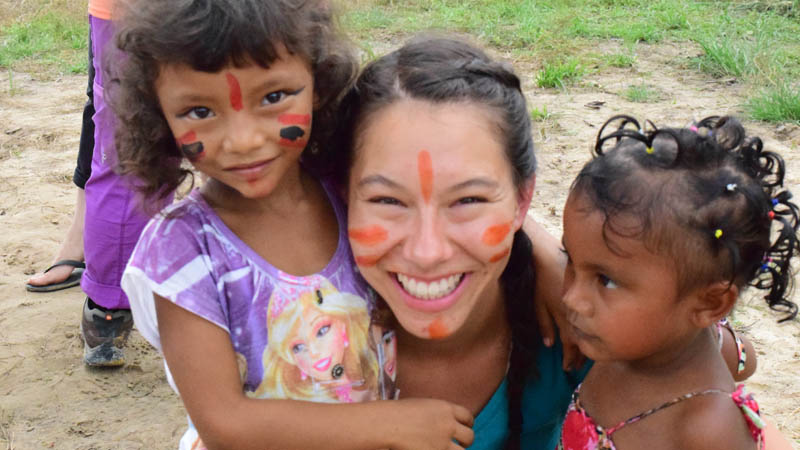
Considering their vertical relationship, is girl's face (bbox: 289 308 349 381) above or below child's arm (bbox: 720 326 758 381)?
above

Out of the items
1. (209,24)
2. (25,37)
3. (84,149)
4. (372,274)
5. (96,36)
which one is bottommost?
(25,37)

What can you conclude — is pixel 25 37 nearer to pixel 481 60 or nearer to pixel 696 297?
pixel 481 60

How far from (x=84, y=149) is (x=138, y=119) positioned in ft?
5.29

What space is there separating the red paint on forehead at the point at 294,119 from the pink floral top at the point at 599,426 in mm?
993

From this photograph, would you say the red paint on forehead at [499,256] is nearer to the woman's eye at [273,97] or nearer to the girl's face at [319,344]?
the girl's face at [319,344]

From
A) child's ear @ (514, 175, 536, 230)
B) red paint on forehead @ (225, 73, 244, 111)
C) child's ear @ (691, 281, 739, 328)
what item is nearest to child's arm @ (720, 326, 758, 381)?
child's ear @ (691, 281, 739, 328)

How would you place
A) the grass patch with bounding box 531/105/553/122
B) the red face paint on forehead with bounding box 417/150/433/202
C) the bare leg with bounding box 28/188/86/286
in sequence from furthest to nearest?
the grass patch with bounding box 531/105/553/122 < the bare leg with bounding box 28/188/86/286 < the red face paint on forehead with bounding box 417/150/433/202

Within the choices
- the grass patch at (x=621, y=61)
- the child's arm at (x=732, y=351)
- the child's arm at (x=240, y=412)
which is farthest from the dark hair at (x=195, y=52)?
the grass patch at (x=621, y=61)

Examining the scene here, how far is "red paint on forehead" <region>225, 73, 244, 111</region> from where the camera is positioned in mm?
1775

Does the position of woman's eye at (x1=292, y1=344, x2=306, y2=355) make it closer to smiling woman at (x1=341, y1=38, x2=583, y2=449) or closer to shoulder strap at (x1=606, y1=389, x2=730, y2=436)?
smiling woman at (x1=341, y1=38, x2=583, y2=449)

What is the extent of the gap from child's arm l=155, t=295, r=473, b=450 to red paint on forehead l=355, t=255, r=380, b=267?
319mm

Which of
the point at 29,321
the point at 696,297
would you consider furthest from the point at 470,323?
the point at 29,321

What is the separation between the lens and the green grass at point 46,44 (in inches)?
286

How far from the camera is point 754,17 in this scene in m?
7.04
